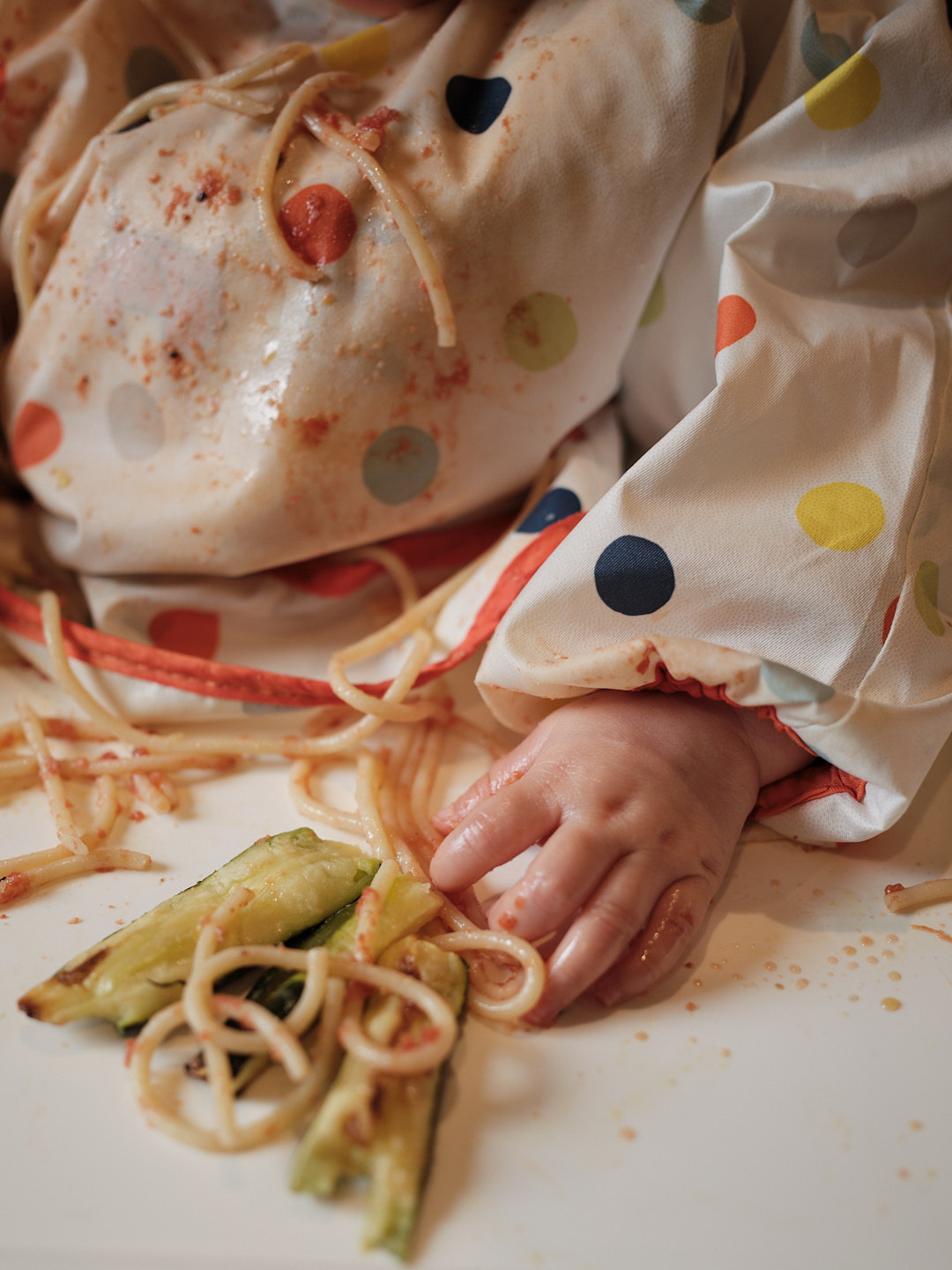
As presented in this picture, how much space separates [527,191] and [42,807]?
613 mm

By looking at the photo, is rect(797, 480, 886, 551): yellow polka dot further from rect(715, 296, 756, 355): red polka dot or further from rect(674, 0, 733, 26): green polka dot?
rect(674, 0, 733, 26): green polka dot

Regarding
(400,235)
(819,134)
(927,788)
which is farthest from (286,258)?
(927,788)

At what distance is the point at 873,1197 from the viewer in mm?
481

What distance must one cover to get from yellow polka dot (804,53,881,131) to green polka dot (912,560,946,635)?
0.35 metres

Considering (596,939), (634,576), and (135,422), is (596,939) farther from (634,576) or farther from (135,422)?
(135,422)

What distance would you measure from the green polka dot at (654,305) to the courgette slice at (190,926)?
522mm

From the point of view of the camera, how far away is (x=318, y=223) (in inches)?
29.5

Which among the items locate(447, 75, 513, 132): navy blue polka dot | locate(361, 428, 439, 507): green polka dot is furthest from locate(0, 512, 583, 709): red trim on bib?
locate(447, 75, 513, 132): navy blue polka dot

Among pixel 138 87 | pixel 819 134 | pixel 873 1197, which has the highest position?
pixel 138 87

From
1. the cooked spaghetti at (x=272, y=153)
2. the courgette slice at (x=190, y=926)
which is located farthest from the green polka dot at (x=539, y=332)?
the courgette slice at (x=190, y=926)

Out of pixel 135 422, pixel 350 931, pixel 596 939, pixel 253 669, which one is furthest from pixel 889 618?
pixel 135 422

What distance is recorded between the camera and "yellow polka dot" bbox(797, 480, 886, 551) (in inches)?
25.2

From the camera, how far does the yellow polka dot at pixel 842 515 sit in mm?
640

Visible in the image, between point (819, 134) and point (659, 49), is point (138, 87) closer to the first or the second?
point (659, 49)
